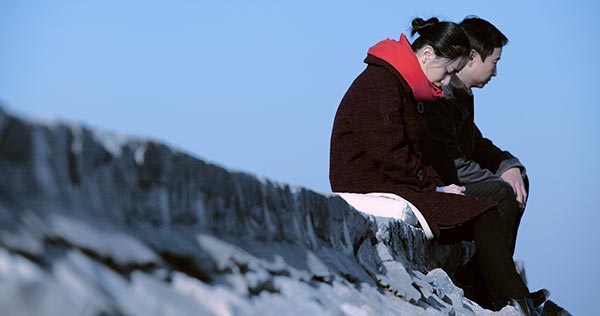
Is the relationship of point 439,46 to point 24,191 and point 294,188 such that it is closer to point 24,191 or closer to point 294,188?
point 294,188

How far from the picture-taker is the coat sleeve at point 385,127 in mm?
3488

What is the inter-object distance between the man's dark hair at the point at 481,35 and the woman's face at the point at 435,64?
74cm

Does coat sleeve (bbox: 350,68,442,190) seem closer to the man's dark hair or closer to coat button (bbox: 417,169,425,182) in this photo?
coat button (bbox: 417,169,425,182)

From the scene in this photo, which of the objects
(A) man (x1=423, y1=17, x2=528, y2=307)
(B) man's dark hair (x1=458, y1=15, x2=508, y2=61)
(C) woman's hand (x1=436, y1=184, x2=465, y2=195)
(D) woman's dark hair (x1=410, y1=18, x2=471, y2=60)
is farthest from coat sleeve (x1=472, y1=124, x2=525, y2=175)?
(D) woman's dark hair (x1=410, y1=18, x2=471, y2=60)

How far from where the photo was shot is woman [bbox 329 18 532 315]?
139 inches

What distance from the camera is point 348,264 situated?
2.43 meters

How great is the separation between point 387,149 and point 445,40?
2.05 feet

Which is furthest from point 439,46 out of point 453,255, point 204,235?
point 204,235

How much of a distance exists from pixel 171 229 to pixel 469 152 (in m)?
3.49

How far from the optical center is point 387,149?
3496mm

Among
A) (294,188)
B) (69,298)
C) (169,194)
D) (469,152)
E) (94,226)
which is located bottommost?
(69,298)

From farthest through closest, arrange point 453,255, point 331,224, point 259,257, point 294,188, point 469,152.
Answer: point 469,152 → point 453,255 → point 331,224 → point 294,188 → point 259,257

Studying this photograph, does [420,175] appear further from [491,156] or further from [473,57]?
[491,156]

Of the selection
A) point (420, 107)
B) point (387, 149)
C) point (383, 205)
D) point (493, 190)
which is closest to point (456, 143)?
point (493, 190)
